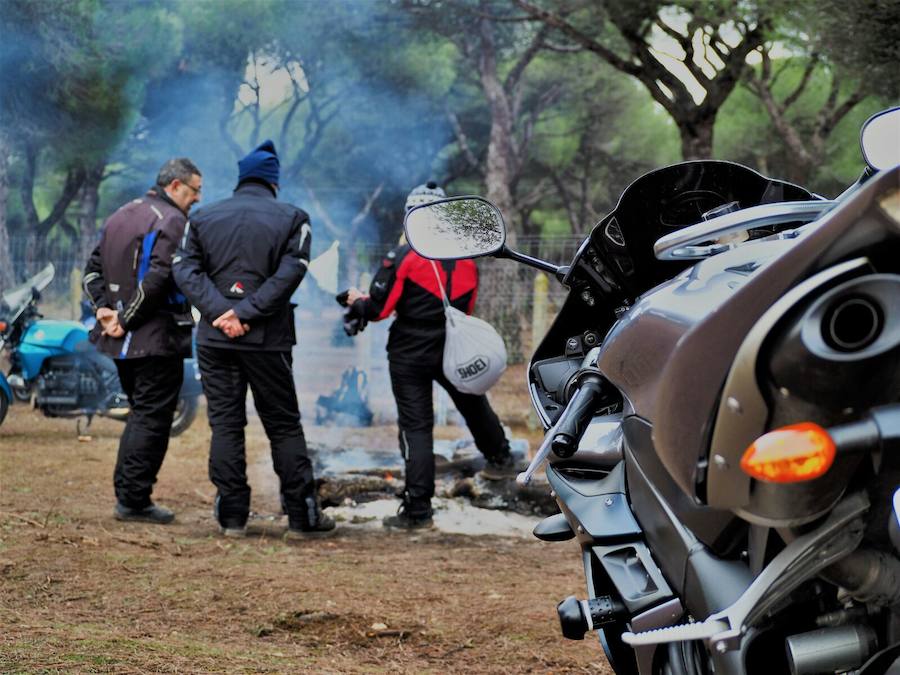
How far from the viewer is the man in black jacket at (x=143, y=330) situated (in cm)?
638

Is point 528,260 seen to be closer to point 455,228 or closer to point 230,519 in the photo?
point 455,228

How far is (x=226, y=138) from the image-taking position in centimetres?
3062

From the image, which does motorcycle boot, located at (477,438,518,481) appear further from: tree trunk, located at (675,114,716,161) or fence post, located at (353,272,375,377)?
tree trunk, located at (675,114,716,161)

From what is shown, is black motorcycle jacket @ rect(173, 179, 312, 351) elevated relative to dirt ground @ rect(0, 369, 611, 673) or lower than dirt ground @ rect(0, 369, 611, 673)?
elevated

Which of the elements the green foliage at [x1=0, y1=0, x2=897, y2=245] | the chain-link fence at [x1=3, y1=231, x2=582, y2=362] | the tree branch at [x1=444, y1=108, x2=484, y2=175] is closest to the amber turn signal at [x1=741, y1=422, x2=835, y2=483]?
the green foliage at [x1=0, y1=0, x2=897, y2=245]

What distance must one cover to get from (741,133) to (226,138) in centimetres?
1682

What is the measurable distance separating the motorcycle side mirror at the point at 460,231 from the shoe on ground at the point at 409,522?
3798 millimetres

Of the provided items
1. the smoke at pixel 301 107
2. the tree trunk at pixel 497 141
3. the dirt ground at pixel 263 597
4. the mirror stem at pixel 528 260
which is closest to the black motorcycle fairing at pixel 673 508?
the mirror stem at pixel 528 260

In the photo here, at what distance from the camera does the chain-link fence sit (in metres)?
12.1

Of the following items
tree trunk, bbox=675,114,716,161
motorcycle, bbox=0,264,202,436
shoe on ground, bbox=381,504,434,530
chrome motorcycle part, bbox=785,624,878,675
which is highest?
tree trunk, bbox=675,114,716,161

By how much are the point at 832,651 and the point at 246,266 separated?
4597 millimetres

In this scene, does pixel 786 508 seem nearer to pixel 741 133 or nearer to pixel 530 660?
pixel 530 660

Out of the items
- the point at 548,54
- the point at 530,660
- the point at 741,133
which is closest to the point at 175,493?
the point at 530,660

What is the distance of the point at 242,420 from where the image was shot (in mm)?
6188
